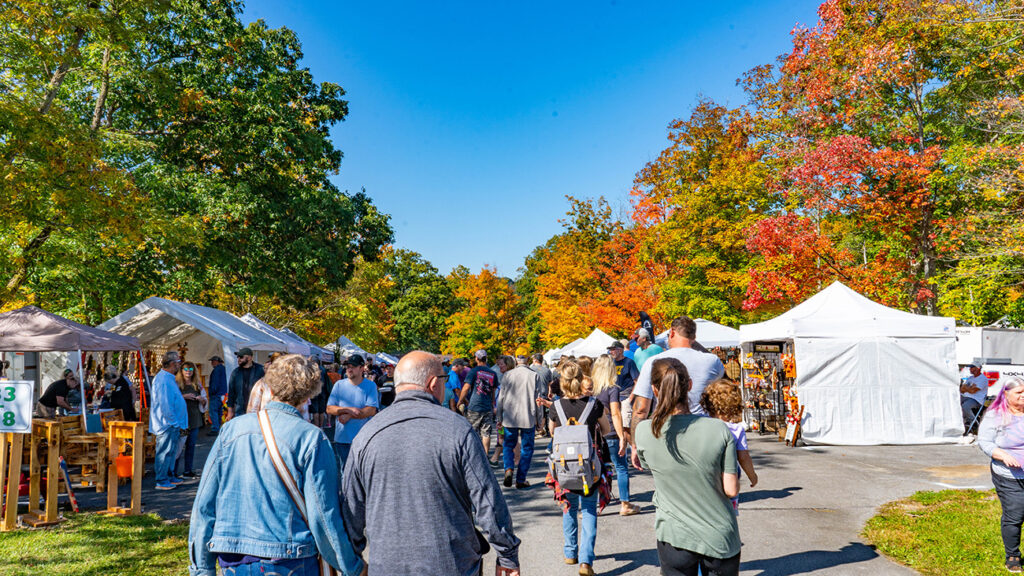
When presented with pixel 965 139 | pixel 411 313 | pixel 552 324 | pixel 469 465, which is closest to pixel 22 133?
pixel 469 465

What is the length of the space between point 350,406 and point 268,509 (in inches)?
159

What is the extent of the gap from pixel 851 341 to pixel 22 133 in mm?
15094

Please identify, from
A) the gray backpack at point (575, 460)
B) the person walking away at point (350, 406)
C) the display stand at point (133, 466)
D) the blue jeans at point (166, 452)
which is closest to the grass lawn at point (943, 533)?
the gray backpack at point (575, 460)

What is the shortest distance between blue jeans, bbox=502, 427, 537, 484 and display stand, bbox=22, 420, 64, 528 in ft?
17.2

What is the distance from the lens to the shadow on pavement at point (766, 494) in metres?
7.81

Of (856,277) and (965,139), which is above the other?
(965,139)

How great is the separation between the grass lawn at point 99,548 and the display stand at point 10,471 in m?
0.20

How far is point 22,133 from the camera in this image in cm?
969

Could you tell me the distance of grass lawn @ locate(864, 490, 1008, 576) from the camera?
5.34 meters

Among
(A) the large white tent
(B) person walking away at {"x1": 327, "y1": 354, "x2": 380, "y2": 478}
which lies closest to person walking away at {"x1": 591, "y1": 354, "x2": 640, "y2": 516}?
(B) person walking away at {"x1": 327, "y1": 354, "x2": 380, "y2": 478}

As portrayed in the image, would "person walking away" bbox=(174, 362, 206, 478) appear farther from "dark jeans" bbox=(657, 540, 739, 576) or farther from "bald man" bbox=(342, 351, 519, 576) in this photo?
"dark jeans" bbox=(657, 540, 739, 576)

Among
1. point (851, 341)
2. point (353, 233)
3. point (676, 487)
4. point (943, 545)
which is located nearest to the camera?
point (676, 487)

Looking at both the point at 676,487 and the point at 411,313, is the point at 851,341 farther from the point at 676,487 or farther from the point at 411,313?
the point at 411,313

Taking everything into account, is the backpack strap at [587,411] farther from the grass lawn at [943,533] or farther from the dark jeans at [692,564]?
the grass lawn at [943,533]
